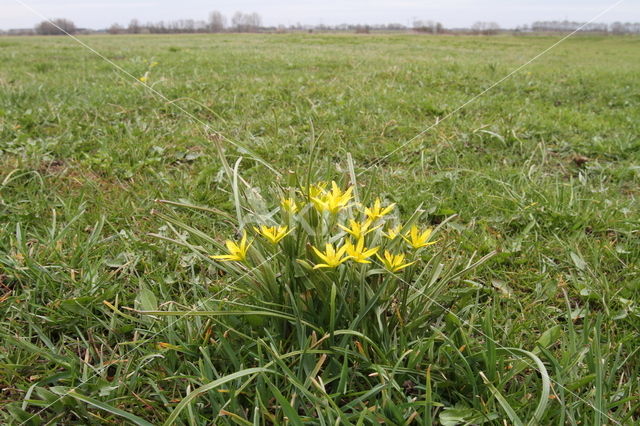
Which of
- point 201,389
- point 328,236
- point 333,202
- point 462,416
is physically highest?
point 333,202

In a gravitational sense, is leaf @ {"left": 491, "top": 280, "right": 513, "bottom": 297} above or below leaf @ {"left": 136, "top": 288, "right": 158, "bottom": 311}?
below

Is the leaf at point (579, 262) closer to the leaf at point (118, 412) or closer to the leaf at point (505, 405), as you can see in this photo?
the leaf at point (505, 405)

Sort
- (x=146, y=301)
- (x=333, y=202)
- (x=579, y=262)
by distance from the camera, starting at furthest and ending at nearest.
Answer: (x=579, y=262)
(x=146, y=301)
(x=333, y=202)

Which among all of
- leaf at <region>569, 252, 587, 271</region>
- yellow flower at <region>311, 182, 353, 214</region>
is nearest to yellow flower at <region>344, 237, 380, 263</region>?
yellow flower at <region>311, 182, 353, 214</region>

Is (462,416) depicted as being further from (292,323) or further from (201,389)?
(201,389)

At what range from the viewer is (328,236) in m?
1.31

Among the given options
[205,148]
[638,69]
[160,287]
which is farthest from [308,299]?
[638,69]

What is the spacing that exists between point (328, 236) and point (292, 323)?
0.27 m

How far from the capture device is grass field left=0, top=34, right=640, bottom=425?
1175 mm

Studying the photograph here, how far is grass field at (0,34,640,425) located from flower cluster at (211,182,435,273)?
0.39 feet

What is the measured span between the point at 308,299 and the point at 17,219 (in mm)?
1559

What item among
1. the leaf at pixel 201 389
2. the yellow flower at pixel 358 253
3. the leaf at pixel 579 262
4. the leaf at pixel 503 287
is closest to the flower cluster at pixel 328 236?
the yellow flower at pixel 358 253

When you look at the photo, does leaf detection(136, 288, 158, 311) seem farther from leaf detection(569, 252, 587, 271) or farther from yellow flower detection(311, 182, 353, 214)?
leaf detection(569, 252, 587, 271)

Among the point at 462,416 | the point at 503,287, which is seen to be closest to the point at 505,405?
the point at 462,416
